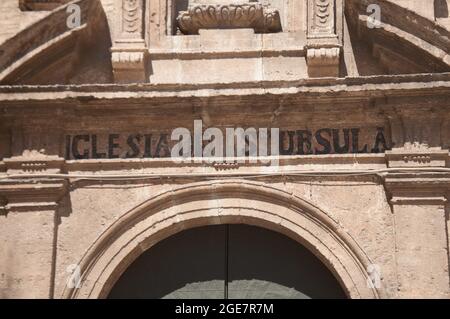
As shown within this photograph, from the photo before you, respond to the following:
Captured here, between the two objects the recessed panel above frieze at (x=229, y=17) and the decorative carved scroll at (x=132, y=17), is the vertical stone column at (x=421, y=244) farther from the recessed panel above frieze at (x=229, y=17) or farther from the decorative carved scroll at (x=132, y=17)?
the decorative carved scroll at (x=132, y=17)

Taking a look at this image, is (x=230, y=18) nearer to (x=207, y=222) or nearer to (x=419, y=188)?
(x=207, y=222)

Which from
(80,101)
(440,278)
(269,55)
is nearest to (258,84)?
(269,55)

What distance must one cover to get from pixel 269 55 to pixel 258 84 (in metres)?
0.47

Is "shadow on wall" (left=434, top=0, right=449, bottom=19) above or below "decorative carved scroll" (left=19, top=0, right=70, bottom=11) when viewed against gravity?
below

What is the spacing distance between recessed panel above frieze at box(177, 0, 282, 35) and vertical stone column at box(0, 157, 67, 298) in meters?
1.69

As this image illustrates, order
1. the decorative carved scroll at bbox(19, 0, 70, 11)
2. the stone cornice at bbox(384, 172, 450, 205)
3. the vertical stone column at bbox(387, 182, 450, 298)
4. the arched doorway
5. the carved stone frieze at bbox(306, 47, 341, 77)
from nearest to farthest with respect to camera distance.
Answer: the vertical stone column at bbox(387, 182, 450, 298) < the stone cornice at bbox(384, 172, 450, 205) < the arched doorway < the carved stone frieze at bbox(306, 47, 341, 77) < the decorative carved scroll at bbox(19, 0, 70, 11)

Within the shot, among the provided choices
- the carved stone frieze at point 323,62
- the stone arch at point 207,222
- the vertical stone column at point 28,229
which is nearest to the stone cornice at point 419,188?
the stone arch at point 207,222

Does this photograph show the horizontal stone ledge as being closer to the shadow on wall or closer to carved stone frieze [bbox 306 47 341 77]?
carved stone frieze [bbox 306 47 341 77]

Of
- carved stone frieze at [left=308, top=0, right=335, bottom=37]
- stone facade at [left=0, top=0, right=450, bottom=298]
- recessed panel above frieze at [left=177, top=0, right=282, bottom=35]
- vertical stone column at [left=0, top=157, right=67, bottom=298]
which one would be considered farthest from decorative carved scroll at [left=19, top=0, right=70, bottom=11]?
carved stone frieze at [left=308, top=0, right=335, bottom=37]

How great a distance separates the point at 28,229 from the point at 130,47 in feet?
5.80

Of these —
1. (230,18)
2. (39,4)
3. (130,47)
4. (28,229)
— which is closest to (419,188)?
(230,18)

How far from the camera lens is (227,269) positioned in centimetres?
1109

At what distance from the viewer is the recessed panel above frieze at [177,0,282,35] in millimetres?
11453

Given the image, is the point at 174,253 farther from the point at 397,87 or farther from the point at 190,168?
the point at 397,87
